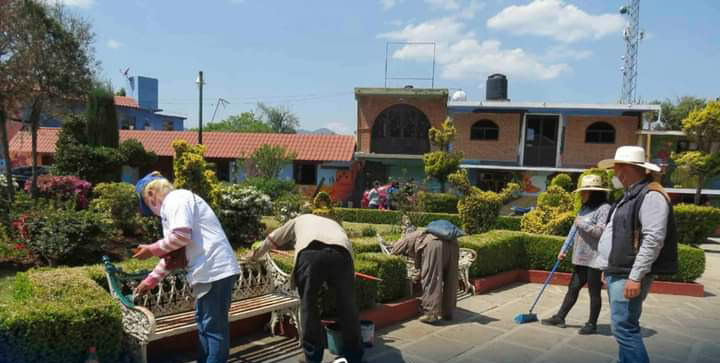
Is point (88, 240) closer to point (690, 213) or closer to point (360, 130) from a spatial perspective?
point (690, 213)

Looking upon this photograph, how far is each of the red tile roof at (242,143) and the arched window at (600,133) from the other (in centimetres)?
1099

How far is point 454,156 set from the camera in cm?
1875

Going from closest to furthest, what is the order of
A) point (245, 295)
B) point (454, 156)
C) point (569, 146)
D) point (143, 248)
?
point (143, 248) < point (245, 295) < point (454, 156) < point (569, 146)

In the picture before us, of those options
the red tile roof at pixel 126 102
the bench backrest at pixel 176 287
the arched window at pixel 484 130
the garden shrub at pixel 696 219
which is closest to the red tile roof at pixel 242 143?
the arched window at pixel 484 130

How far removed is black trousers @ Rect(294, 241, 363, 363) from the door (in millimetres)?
19715

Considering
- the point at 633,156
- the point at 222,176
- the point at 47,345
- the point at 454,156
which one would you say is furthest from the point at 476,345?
the point at 222,176

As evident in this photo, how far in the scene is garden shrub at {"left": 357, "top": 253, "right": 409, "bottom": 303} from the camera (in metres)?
5.46

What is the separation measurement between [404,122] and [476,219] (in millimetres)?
14509

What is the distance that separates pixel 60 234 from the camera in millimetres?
6688

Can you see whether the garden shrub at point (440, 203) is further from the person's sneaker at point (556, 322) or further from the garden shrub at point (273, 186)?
the person's sneaker at point (556, 322)

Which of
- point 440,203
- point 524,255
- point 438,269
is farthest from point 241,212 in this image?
point 440,203

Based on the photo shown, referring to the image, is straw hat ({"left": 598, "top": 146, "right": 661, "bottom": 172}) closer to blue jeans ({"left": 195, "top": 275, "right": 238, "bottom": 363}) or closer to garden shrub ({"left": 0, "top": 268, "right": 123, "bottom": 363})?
blue jeans ({"left": 195, "top": 275, "right": 238, "bottom": 363})

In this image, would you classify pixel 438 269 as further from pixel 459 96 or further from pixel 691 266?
pixel 459 96

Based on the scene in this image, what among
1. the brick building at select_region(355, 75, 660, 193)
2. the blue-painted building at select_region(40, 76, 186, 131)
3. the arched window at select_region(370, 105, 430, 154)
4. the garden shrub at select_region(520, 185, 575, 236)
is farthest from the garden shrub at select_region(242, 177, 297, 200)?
the blue-painted building at select_region(40, 76, 186, 131)
